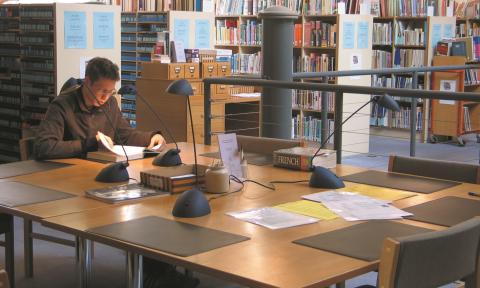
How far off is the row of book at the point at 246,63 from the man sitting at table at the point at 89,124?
19.9 feet

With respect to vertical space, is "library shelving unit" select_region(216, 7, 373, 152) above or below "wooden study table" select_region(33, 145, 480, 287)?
above

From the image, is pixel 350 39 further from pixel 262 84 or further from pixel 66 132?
pixel 66 132

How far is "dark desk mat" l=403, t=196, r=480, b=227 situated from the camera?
8.33 ft

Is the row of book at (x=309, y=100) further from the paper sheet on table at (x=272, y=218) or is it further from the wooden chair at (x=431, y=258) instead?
the wooden chair at (x=431, y=258)

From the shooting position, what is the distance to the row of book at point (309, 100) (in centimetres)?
912

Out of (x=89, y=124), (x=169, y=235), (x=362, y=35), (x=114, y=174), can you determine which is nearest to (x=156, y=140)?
(x=89, y=124)

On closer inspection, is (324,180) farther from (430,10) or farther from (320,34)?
(430,10)

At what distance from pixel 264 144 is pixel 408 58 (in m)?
6.29

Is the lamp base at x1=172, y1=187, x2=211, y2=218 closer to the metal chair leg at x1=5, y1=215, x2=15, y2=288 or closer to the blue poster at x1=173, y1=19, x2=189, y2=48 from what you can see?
the metal chair leg at x1=5, y1=215, x2=15, y2=288

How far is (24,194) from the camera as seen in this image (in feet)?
9.33

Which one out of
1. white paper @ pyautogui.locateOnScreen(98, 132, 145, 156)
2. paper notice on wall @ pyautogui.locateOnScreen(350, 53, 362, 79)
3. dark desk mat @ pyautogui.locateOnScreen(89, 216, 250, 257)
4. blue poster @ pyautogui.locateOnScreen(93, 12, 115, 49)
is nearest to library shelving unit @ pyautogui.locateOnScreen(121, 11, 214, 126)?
blue poster @ pyautogui.locateOnScreen(93, 12, 115, 49)

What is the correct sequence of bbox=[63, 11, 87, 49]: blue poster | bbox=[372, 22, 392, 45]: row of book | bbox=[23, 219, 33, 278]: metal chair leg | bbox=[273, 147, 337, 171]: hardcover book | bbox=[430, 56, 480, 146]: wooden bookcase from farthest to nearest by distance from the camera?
1. bbox=[372, 22, 392, 45]: row of book
2. bbox=[430, 56, 480, 146]: wooden bookcase
3. bbox=[63, 11, 87, 49]: blue poster
4. bbox=[23, 219, 33, 278]: metal chair leg
5. bbox=[273, 147, 337, 171]: hardcover book

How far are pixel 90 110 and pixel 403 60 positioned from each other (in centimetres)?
656

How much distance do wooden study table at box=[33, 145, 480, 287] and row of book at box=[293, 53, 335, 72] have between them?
5.95 meters
